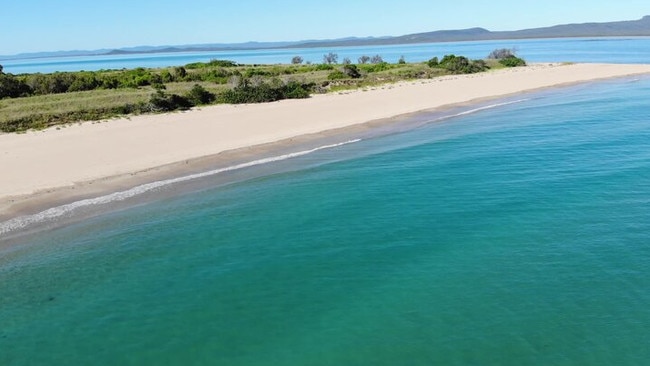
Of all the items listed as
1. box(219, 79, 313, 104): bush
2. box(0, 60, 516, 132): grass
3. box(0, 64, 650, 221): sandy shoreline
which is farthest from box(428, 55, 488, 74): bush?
box(219, 79, 313, 104): bush

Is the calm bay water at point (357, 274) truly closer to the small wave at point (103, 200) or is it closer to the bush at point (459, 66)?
the small wave at point (103, 200)

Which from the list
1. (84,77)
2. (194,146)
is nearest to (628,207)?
(194,146)

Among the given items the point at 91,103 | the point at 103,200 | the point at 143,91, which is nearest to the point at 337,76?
the point at 143,91

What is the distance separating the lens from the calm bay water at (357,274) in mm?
10375

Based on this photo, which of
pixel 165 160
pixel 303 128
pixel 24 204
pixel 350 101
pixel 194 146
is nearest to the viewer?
pixel 24 204

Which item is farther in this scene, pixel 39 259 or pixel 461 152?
pixel 461 152

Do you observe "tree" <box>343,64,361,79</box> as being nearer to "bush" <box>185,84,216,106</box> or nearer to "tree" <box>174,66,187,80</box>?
"tree" <box>174,66,187,80</box>

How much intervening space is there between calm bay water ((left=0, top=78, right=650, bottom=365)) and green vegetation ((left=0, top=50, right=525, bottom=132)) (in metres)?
19.3

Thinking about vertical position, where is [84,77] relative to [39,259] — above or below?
above

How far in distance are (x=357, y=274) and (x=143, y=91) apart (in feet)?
118

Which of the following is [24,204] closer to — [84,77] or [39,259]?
[39,259]

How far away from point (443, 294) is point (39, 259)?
10.5 metres

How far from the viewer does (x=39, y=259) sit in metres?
14.7

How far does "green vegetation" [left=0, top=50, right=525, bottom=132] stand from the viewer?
34.8 metres
